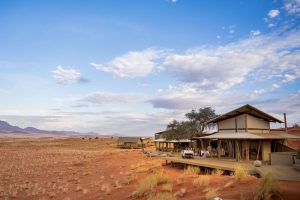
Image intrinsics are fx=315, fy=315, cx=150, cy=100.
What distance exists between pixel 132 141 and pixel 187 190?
194ft

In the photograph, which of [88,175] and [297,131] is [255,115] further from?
[297,131]

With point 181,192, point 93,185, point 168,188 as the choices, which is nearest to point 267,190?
point 181,192

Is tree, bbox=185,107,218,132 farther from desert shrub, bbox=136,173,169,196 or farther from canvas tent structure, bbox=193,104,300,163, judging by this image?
desert shrub, bbox=136,173,169,196

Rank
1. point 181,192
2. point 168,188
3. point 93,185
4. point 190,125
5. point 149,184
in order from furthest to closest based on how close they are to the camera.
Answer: point 190,125 < point 93,185 < point 149,184 < point 168,188 < point 181,192

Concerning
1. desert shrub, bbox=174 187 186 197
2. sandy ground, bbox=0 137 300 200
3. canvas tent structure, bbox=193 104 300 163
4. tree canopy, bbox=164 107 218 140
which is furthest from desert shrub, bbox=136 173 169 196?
tree canopy, bbox=164 107 218 140

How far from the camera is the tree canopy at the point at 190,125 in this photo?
47.2 meters

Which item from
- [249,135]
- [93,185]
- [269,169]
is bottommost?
[93,185]

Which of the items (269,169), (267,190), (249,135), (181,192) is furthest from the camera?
(249,135)

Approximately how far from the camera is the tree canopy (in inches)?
1858

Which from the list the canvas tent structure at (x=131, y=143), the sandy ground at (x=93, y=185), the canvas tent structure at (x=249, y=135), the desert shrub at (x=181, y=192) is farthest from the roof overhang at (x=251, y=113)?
the canvas tent structure at (x=131, y=143)

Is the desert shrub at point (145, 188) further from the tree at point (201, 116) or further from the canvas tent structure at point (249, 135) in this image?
the tree at point (201, 116)

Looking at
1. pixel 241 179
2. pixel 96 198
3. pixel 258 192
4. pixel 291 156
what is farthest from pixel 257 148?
pixel 258 192

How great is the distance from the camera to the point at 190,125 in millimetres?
48312

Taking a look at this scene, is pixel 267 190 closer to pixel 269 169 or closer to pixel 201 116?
pixel 269 169
